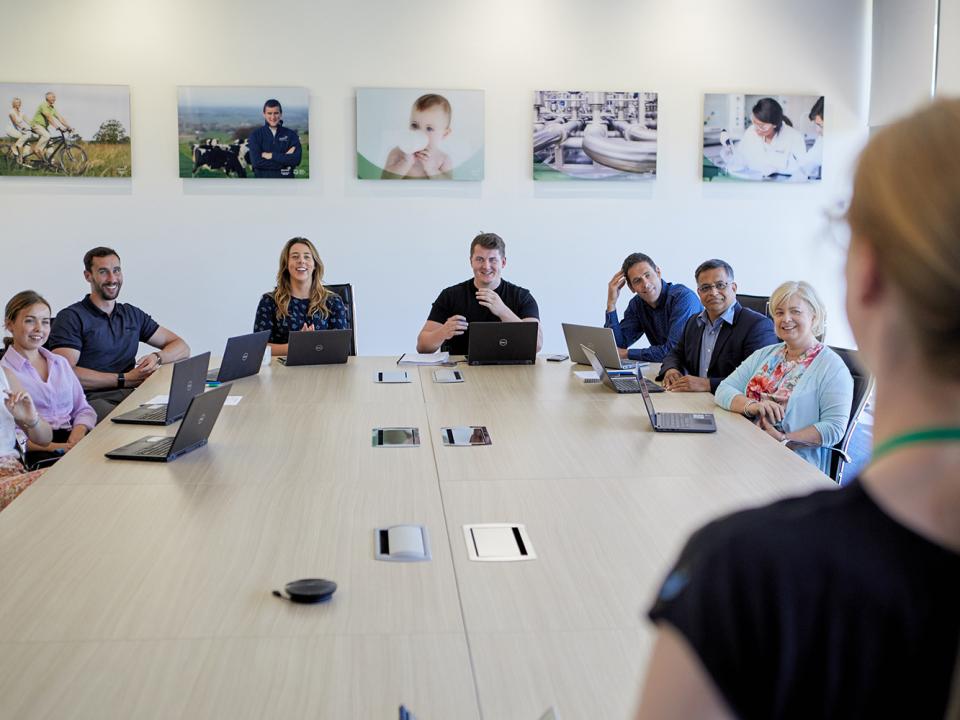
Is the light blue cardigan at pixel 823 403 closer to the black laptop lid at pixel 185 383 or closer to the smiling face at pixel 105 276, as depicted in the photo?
the black laptop lid at pixel 185 383

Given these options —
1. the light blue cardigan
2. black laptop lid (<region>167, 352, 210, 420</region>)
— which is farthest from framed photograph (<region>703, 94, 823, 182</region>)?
black laptop lid (<region>167, 352, 210, 420</region>)

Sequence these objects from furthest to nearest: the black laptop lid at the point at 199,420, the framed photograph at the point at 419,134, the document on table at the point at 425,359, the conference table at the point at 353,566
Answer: the framed photograph at the point at 419,134 < the document on table at the point at 425,359 < the black laptop lid at the point at 199,420 < the conference table at the point at 353,566

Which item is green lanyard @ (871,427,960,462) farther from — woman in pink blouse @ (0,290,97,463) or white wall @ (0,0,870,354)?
white wall @ (0,0,870,354)

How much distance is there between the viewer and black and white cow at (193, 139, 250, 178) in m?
6.81

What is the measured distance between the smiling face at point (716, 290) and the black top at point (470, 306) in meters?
1.11

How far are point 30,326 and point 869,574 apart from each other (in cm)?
454

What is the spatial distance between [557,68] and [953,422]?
6.64 m

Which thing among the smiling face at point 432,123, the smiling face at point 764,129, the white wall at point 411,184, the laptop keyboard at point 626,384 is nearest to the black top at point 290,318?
the white wall at point 411,184

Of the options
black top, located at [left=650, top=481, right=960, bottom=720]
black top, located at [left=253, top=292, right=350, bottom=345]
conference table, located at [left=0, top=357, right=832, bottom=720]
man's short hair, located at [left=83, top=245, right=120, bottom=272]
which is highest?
man's short hair, located at [left=83, top=245, right=120, bottom=272]

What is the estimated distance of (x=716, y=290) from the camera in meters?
4.97

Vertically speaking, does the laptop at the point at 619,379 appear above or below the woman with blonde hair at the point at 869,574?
below

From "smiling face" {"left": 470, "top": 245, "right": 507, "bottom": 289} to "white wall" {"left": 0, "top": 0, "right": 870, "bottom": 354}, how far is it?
134 cm

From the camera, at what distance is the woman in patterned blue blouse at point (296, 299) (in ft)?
18.6

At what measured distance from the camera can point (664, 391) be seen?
15.2 feet
